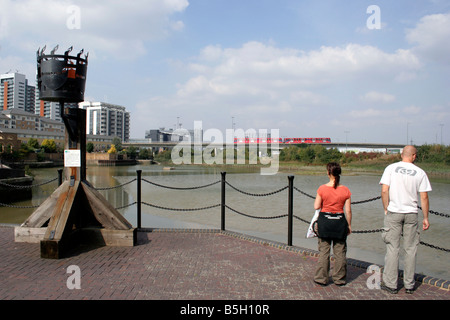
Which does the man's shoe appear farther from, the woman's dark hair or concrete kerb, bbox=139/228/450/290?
the woman's dark hair

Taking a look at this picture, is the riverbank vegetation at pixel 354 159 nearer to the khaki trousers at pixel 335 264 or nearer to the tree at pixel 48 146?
the tree at pixel 48 146

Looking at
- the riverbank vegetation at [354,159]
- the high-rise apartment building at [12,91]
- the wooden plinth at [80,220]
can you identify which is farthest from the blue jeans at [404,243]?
the high-rise apartment building at [12,91]

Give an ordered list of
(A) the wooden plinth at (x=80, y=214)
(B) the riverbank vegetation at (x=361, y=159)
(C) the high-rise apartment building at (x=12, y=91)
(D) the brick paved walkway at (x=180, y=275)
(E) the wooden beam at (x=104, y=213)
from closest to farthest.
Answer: (D) the brick paved walkway at (x=180, y=275) < (A) the wooden plinth at (x=80, y=214) < (E) the wooden beam at (x=104, y=213) < (B) the riverbank vegetation at (x=361, y=159) < (C) the high-rise apartment building at (x=12, y=91)

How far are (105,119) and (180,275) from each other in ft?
522

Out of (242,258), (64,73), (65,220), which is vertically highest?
(64,73)

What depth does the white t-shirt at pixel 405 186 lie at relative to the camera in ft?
13.3

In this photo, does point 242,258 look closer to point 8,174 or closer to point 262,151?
point 8,174

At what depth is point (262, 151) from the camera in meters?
81.5

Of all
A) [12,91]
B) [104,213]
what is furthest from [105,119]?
[104,213]

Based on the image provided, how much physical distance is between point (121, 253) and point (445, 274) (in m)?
6.07

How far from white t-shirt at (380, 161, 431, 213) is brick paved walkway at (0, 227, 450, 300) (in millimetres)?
1062

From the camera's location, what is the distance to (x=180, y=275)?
4582 mm

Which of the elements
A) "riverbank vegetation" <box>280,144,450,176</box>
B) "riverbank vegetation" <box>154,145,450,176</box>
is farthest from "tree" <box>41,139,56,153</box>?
"riverbank vegetation" <box>280,144,450,176</box>

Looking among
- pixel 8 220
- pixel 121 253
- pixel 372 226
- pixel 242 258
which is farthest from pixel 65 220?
pixel 372 226
